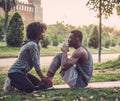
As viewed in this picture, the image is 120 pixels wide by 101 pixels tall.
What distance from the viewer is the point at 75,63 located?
8414mm

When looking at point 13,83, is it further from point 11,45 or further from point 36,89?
point 11,45

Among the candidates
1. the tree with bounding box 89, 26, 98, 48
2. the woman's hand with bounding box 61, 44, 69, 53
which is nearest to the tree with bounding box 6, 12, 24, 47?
the tree with bounding box 89, 26, 98, 48

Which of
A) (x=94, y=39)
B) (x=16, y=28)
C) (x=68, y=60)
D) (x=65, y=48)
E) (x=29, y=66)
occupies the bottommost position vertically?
(x=94, y=39)

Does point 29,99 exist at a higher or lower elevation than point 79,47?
lower

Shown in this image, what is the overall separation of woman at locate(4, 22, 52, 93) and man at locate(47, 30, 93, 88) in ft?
1.18

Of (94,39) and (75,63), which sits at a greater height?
(75,63)

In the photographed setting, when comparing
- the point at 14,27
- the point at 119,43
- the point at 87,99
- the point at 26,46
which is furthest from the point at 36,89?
the point at 119,43

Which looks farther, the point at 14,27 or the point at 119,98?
the point at 14,27

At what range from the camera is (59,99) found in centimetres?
726

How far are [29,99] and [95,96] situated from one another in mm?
1202

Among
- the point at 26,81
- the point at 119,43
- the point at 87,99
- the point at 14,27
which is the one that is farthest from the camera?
the point at 119,43

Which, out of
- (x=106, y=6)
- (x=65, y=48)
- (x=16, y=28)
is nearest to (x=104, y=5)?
(x=106, y=6)

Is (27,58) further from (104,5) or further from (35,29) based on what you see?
(104,5)

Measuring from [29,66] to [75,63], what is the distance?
3.07 ft
